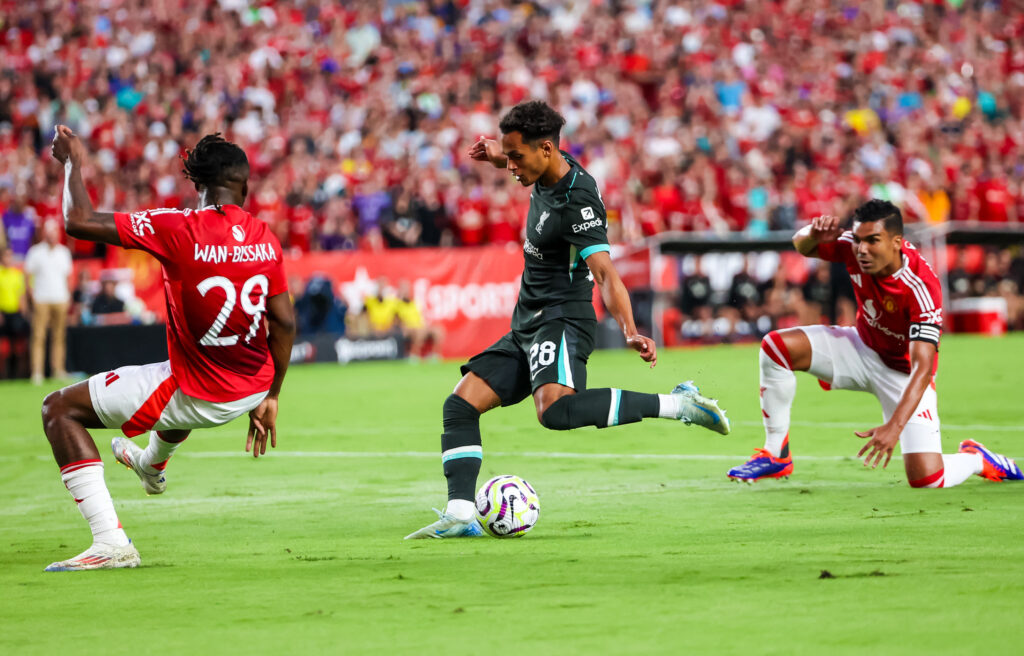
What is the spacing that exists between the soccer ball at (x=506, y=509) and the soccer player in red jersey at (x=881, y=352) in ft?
7.53

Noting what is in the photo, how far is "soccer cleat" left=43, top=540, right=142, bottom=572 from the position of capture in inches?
242

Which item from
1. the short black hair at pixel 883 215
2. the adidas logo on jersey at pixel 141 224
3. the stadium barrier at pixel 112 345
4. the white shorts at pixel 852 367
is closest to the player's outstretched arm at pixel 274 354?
the adidas logo on jersey at pixel 141 224

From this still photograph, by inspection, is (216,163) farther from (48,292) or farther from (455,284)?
(455,284)

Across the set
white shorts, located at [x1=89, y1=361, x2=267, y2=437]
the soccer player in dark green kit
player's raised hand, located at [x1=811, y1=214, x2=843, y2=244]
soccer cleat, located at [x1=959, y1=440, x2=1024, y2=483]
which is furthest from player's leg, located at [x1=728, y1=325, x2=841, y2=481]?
white shorts, located at [x1=89, y1=361, x2=267, y2=437]

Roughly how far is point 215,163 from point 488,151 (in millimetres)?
1877

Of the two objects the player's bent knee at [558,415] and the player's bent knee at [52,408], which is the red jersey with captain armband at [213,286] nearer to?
the player's bent knee at [52,408]

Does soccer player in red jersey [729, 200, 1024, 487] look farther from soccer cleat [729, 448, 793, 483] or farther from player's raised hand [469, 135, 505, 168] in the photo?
player's raised hand [469, 135, 505, 168]

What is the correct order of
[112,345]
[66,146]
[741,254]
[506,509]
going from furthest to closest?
[741,254] → [112,345] → [506,509] → [66,146]

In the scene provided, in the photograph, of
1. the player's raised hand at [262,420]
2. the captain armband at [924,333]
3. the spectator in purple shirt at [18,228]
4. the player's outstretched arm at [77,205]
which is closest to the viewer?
the player's outstretched arm at [77,205]

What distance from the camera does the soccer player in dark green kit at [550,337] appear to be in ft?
22.6

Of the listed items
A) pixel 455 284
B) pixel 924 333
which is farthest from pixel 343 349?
pixel 924 333

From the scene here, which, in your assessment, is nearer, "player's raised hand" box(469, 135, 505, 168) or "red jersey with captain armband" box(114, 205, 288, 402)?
"red jersey with captain armband" box(114, 205, 288, 402)

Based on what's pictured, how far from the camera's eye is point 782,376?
9.08m

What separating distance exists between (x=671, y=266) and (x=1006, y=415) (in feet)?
39.5
